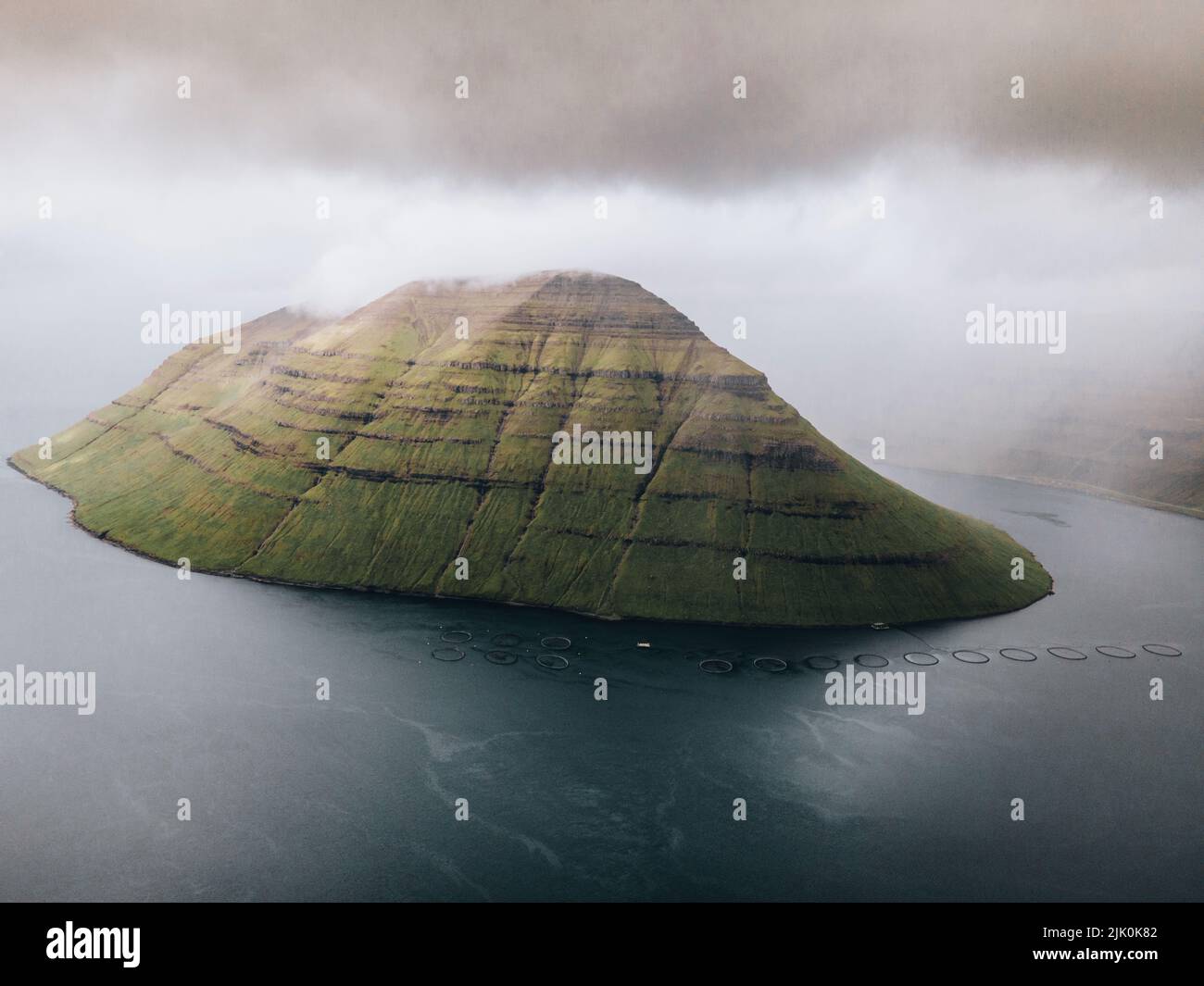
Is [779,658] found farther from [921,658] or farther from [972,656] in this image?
[972,656]

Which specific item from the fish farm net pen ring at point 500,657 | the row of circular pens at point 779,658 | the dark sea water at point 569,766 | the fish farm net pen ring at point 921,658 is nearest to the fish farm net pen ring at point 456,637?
the row of circular pens at point 779,658

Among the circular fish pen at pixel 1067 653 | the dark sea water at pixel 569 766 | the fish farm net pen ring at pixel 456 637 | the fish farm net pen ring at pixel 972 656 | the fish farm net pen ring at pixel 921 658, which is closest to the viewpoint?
the dark sea water at pixel 569 766

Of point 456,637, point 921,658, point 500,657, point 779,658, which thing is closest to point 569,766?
point 500,657

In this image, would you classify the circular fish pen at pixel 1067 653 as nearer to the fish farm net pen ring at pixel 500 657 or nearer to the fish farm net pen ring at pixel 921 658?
the fish farm net pen ring at pixel 921 658
